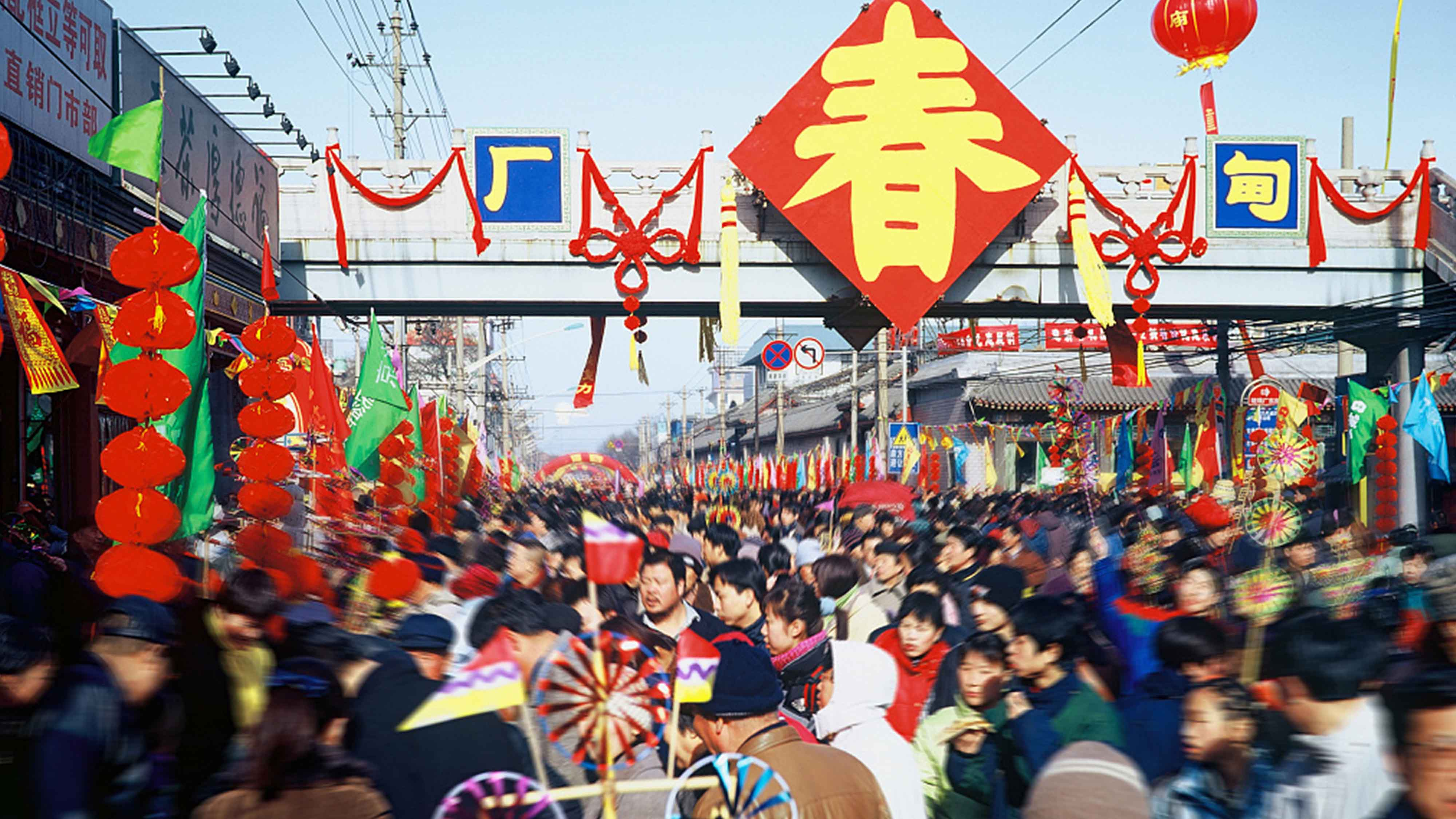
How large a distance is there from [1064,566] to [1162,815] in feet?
13.5

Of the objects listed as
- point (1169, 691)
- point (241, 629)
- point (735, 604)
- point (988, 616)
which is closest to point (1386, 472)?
point (735, 604)

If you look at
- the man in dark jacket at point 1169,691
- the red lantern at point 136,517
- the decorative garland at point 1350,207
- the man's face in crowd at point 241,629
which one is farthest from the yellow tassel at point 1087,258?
the man's face in crowd at point 241,629

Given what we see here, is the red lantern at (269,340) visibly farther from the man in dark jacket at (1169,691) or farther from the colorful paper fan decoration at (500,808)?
the man in dark jacket at (1169,691)

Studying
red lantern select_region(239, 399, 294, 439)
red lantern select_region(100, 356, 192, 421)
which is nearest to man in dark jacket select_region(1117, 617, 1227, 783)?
red lantern select_region(100, 356, 192, 421)

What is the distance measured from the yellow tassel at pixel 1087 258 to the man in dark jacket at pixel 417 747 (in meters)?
9.96

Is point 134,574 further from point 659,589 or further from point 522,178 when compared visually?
point 522,178

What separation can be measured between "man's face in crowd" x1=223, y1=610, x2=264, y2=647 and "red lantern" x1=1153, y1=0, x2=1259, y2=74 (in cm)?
930

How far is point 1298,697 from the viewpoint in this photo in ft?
11.8

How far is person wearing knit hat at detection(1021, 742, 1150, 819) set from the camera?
3025 mm

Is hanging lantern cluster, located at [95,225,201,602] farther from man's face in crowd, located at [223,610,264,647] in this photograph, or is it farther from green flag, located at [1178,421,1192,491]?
green flag, located at [1178,421,1192,491]

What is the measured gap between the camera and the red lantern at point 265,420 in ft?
27.4

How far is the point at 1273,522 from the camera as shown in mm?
11727

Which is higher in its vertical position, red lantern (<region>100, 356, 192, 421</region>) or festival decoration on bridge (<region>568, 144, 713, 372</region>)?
festival decoration on bridge (<region>568, 144, 713, 372</region>)

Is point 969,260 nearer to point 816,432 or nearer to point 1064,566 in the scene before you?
point 1064,566
